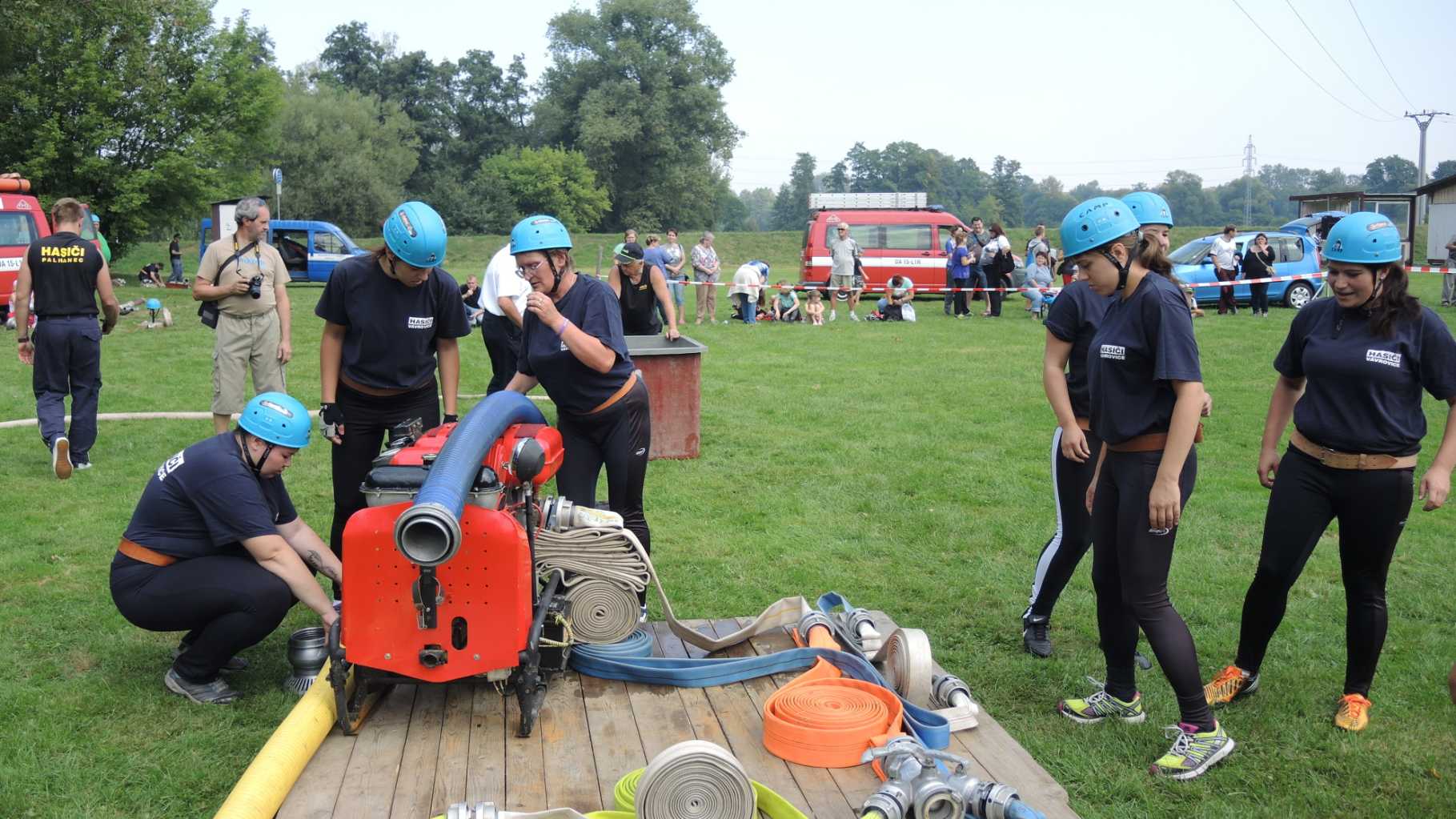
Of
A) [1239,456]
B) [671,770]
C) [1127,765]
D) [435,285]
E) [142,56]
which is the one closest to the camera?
[671,770]

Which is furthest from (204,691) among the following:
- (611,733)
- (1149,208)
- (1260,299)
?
(1260,299)

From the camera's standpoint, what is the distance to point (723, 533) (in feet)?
22.6

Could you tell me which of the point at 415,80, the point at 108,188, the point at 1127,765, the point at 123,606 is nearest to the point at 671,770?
the point at 1127,765

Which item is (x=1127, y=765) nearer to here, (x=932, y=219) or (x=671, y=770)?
(x=671, y=770)

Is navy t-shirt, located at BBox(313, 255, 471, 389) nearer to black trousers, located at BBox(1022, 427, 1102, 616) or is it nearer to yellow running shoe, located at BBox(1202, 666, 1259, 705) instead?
black trousers, located at BBox(1022, 427, 1102, 616)

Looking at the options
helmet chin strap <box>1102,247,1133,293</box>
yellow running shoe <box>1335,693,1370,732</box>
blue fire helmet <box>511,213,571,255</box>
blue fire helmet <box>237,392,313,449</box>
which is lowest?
yellow running shoe <box>1335,693,1370,732</box>

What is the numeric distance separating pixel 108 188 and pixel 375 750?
99.5ft

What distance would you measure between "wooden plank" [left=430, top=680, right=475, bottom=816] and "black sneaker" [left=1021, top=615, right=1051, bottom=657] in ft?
7.95

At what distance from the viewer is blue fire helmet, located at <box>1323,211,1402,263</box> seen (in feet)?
13.1

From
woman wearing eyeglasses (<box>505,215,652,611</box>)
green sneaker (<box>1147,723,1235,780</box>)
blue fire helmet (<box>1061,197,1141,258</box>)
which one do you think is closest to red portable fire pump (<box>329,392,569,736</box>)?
woman wearing eyeglasses (<box>505,215,652,611</box>)

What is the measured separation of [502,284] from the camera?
8438 millimetres

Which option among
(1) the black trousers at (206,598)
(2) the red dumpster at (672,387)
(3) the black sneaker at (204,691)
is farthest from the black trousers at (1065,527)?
(2) the red dumpster at (672,387)

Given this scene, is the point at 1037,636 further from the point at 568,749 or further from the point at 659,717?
the point at 568,749

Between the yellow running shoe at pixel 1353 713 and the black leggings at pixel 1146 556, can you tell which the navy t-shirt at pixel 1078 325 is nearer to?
the black leggings at pixel 1146 556
